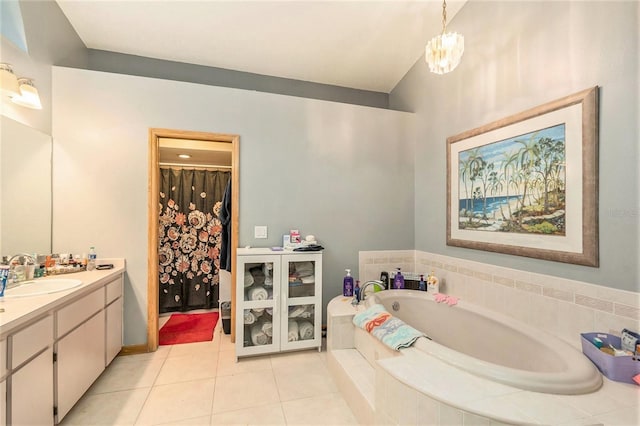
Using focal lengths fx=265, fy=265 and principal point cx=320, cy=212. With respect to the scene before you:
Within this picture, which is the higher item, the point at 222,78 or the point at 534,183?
the point at 222,78

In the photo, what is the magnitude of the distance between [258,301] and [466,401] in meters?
1.71

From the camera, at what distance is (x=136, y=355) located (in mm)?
2367

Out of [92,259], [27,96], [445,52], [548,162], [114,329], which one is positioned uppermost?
[445,52]

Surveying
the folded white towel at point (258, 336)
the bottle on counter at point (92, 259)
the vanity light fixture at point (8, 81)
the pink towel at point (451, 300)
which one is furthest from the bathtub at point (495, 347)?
the vanity light fixture at point (8, 81)

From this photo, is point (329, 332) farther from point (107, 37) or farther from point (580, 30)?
point (107, 37)

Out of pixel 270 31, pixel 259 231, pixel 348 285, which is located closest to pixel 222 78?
pixel 270 31

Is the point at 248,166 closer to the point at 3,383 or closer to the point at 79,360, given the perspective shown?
the point at 79,360

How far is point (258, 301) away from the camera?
92.1 inches

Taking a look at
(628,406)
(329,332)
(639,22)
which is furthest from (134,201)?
(639,22)

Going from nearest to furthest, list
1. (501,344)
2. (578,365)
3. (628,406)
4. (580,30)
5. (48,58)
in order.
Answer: (628,406) → (578,365) → (580,30) → (501,344) → (48,58)

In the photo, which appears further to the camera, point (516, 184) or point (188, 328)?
point (188, 328)

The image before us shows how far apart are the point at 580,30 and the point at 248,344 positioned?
3173 millimetres

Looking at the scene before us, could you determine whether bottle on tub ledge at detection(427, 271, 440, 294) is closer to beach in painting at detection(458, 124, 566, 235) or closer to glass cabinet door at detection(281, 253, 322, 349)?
beach in painting at detection(458, 124, 566, 235)

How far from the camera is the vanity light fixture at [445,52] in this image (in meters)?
1.62
